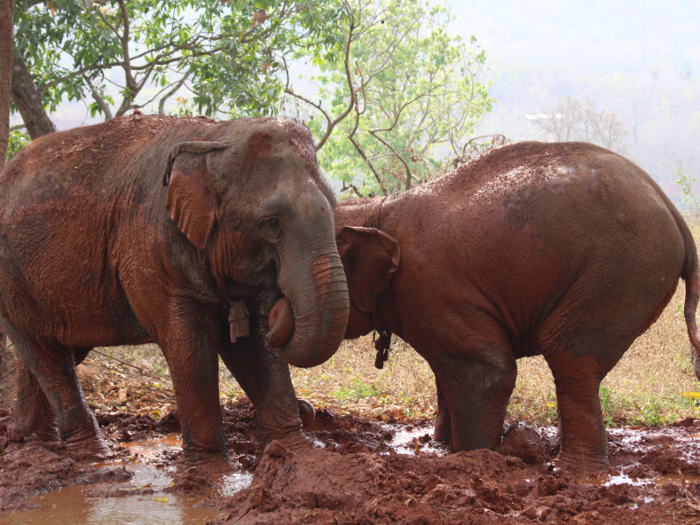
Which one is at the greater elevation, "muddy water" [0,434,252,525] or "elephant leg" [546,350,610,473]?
"elephant leg" [546,350,610,473]

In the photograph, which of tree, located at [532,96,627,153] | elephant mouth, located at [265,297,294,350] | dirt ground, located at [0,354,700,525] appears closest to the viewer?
dirt ground, located at [0,354,700,525]

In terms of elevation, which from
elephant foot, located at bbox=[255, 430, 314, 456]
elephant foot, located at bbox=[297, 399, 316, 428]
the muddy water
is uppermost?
elephant foot, located at bbox=[297, 399, 316, 428]

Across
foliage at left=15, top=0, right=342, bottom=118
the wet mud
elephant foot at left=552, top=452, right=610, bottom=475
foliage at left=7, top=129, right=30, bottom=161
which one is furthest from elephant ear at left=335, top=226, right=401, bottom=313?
foliage at left=7, top=129, right=30, bottom=161

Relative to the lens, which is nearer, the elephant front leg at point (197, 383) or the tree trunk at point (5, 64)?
the elephant front leg at point (197, 383)

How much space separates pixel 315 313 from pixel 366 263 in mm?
1088

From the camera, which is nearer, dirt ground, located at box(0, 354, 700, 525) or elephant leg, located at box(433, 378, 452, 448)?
dirt ground, located at box(0, 354, 700, 525)

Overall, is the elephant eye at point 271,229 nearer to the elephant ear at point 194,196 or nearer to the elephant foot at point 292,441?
the elephant ear at point 194,196

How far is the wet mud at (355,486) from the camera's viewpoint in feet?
11.1

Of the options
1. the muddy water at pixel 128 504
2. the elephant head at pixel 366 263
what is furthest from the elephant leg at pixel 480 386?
the muddy water at pixel 128 504

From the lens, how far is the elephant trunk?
159 inches

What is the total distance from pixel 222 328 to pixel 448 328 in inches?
61.3

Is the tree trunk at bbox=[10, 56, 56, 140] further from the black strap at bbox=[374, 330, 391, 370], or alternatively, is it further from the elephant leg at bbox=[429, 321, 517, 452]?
the elephant leg at bbox=[429, 321, 517, 452]

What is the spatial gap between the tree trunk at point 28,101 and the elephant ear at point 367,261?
467 centimetres

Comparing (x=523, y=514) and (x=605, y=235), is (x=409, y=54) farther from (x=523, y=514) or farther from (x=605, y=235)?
(x=523, y=514)
